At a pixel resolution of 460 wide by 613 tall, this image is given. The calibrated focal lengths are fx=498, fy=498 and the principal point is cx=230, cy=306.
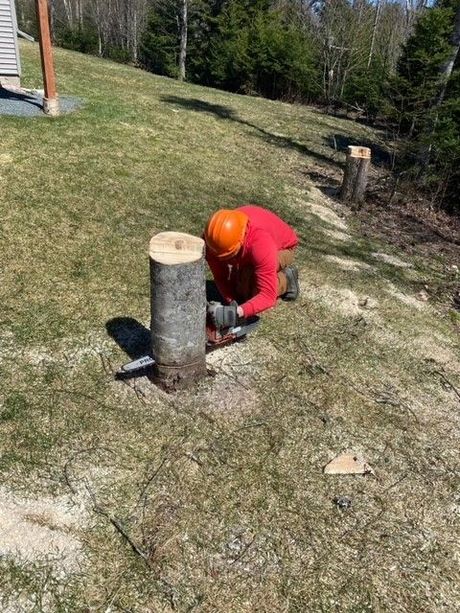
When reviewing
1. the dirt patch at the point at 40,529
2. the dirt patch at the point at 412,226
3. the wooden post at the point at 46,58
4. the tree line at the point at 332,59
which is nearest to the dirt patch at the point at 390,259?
the dirt patch at the point at 412,226

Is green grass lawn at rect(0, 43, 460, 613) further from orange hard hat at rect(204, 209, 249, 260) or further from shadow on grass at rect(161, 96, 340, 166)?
shadow on grass at rect(161, 96, 340, 166)

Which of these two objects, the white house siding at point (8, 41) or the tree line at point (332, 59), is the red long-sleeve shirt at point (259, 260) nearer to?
the tree line at point (332, 59)

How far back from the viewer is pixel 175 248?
3.01 metres

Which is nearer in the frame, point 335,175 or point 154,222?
point 154,222

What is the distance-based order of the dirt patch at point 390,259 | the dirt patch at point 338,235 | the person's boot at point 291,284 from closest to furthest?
1. the person's boot at point 291,284
2. the dirt patch at point 390,259
3. the dirt patch at point 338,235

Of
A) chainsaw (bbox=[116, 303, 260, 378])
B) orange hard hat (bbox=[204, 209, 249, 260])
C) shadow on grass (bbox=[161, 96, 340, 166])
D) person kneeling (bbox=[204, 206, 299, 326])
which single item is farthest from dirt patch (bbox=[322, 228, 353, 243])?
shadow on grass (bbox=[161, 96, 340, 166])

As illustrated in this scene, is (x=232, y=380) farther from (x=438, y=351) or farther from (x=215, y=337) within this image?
(x=438, y=351)

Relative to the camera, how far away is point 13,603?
218cm

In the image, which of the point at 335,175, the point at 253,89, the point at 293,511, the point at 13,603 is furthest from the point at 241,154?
the point at 253,89

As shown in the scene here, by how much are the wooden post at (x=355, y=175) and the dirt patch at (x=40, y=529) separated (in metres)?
6.22

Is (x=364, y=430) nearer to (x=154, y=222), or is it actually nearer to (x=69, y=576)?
(x=69, y=576)

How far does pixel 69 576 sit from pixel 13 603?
0.81 feet

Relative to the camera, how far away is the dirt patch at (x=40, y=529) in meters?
2.38

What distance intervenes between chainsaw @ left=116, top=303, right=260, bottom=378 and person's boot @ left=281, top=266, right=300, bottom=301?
0.60 m
